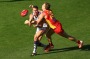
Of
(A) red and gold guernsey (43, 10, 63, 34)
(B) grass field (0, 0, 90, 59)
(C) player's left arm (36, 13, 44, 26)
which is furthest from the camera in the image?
(B) grass field (0, 0, 90, 59)

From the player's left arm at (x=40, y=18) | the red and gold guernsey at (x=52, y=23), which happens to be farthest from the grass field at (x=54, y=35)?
the player's left arm at (x=40, y=18)

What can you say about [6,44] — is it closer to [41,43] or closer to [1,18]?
[41,43]

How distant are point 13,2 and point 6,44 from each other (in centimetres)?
731

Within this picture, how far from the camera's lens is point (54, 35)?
16719mm

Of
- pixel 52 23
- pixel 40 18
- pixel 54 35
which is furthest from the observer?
pixel 54 35

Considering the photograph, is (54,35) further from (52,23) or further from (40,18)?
(40,18)

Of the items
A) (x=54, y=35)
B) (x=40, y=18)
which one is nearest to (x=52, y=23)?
(x=40, y=18)

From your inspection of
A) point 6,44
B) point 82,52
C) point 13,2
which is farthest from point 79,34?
point 13,2

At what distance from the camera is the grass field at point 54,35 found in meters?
14.3

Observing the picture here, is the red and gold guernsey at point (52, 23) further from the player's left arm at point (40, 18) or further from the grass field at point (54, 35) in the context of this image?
the grass field at point (54, 35)

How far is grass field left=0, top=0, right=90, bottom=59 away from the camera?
563 inches

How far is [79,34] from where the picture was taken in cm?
1658

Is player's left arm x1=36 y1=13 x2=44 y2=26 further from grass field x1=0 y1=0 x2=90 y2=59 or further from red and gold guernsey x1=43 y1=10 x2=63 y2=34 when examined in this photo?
grass field x1=0 y1=0 x2=90 y2=59

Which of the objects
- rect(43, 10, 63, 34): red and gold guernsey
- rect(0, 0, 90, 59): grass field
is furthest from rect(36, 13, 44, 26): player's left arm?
rect(0, 0, 90, 59): grass field
